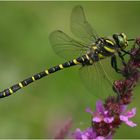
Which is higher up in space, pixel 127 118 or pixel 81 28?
pixel 81 28

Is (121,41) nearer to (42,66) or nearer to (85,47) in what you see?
(85,47)

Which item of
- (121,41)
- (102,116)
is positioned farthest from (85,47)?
(102,116)

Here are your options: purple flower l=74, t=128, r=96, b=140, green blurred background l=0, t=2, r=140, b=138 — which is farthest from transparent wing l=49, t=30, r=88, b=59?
purple flower l=74, t=128, r=96, b=140

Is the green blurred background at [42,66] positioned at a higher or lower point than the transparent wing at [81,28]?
lower

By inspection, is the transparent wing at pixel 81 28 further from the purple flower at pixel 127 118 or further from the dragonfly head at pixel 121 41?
the purple flower at pixel 127 118

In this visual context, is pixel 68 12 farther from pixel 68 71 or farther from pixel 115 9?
pixel 68 71

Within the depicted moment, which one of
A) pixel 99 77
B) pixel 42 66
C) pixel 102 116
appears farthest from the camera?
pixel 42 66

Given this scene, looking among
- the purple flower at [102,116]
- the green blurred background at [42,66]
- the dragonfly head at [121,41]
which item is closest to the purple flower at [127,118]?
the purple flower at [102,116]
